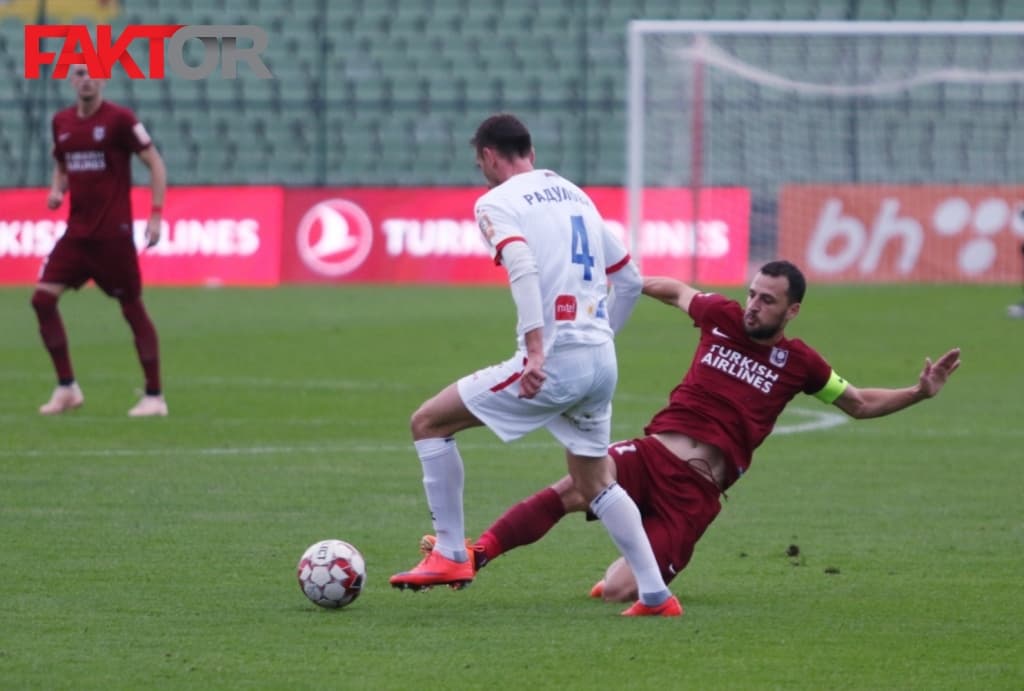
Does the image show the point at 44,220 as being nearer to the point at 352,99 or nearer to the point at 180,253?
the point at 180,253

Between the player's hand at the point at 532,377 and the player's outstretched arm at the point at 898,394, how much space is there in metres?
1.39

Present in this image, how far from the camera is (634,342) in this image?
18.8 metres

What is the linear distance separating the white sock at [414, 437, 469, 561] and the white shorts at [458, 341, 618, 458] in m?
0.21

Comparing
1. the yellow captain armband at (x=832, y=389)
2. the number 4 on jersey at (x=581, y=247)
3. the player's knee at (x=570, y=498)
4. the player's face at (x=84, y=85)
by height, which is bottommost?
the player's knee at (x=570, y=498)

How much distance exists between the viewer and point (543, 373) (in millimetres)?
6488

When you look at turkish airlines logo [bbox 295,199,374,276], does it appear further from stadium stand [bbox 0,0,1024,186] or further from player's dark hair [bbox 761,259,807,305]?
player's dark hair [bbox 761,259,807,305]

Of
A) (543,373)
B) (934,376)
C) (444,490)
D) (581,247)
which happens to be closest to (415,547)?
(444,490)

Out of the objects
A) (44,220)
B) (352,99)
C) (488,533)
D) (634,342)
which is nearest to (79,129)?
(488,533)

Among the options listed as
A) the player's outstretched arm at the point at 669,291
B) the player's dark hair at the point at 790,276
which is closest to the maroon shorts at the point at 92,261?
the player's outstretched arm at the point at 669,291

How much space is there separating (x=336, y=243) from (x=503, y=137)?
19.8 metres

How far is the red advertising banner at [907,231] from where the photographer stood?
25.0 metres

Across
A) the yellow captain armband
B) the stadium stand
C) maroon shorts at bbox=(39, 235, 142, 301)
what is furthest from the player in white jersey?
the stadium stand

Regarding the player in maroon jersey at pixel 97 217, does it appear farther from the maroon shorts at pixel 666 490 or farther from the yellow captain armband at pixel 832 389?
the yellow captain armband at pixel 832 389

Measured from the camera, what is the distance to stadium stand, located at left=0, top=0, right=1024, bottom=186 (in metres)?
30.6
